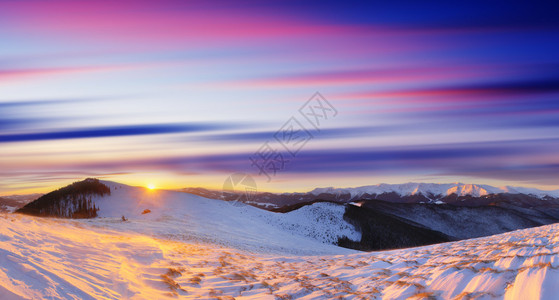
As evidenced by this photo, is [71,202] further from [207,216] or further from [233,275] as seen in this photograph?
[233,275]

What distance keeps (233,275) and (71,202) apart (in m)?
30.0

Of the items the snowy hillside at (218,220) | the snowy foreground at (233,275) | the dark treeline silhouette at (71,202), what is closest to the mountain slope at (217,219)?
the snowy hillside at (218,220)

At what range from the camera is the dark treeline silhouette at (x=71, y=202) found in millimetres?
30625

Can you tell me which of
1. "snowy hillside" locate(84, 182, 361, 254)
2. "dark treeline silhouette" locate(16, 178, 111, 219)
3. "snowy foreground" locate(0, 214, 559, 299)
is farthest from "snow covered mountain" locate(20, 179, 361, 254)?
"snowy foreground" locate(0, 214, 559, 299)

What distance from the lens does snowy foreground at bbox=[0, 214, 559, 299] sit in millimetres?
4777

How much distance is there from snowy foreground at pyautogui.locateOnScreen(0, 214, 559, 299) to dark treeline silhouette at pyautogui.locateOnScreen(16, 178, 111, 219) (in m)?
23.5

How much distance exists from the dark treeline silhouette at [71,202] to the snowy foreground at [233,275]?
23509 millimetres

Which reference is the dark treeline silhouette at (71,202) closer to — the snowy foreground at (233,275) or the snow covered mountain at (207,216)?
the snow covered mountain at (207,216)

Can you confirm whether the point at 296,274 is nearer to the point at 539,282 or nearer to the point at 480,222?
the point at 539,282

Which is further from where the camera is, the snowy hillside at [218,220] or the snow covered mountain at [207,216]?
the snow covered mountain at [207,216]

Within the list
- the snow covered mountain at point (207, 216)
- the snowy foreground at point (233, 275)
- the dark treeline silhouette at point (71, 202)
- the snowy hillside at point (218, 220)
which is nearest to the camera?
the snowy foreground at point (233, 275)

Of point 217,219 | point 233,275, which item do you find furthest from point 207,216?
point 233,275

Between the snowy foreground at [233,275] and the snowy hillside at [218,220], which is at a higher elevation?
the snowy foreground at [233,275]

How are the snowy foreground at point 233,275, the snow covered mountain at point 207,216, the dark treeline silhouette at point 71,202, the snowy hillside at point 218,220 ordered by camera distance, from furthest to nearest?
the dark treeline silhouette at point 71,202
the snow covered mountain at point 207,216
the snowy hillside at point 218,220
the snowy foreground at point 233,275
